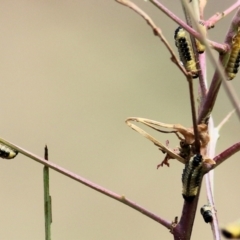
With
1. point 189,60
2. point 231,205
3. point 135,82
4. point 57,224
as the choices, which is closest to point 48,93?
point 135,82

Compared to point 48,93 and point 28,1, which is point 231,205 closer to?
point 48,93

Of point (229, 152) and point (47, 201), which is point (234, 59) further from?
point (47, 201)

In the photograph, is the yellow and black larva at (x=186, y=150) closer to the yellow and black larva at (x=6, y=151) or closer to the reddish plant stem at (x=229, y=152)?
the reddish plant stem at (x=229, y=152)

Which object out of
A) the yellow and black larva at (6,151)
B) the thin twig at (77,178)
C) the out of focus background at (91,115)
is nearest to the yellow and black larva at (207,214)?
the thin twig at (77,178)

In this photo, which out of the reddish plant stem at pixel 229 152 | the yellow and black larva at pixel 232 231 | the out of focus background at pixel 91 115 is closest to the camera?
the yellow and black larva at pixel 232 231

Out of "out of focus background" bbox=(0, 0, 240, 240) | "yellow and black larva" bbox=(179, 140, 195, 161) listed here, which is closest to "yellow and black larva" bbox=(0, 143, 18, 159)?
"yellow and black larva" bbox=(179, 140, 195, 161)

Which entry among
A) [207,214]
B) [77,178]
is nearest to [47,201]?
[77,178]
